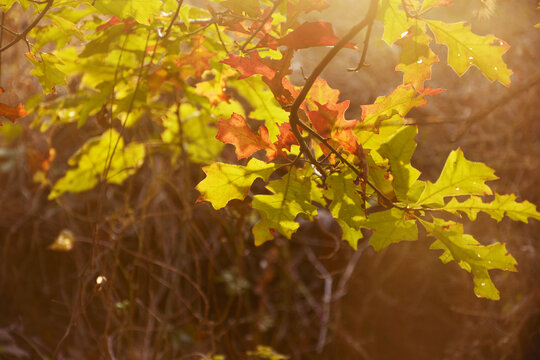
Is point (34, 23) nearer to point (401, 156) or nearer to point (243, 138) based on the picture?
point (243, 138)

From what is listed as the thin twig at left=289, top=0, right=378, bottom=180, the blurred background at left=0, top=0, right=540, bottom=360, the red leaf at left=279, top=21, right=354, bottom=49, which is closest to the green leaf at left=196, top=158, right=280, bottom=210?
the thin twig at left=289, top=0, right=378, bottom=180

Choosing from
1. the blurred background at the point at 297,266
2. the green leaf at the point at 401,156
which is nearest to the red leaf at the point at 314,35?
the green leaf at the point at 401,156

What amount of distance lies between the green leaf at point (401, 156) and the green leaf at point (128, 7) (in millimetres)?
526

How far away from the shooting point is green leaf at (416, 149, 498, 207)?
796mm

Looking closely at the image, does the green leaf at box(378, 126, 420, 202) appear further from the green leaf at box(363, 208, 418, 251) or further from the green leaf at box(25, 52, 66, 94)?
the green leaf at box(25, 52, 66, 94)

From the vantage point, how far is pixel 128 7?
0.79 m

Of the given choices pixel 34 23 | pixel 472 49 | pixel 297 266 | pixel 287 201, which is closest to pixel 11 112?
pixel 34 23

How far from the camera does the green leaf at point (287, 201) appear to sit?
834mm

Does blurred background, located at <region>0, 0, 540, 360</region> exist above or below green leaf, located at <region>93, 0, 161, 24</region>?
below

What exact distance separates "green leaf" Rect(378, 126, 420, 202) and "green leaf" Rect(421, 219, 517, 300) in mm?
82

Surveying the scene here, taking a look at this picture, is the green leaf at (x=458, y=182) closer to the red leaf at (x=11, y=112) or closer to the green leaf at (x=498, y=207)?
the green leaf at (x=498, y=207)

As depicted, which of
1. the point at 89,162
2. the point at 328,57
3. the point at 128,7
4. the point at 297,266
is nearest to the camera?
the point at 328,57

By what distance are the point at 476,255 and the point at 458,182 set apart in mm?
145

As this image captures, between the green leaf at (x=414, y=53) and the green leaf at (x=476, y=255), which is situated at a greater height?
the green leaf at (x=414, y=53)
